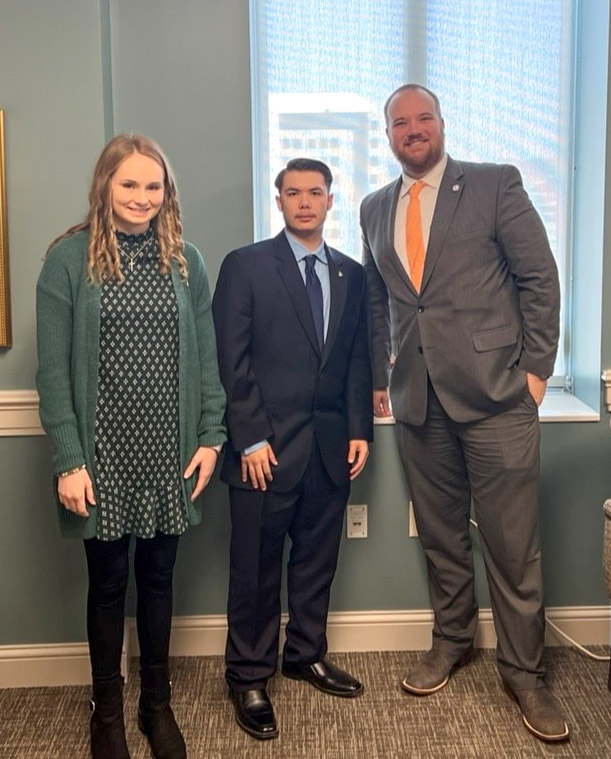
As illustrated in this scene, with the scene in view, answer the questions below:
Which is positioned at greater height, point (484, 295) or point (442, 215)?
point (442, 215)

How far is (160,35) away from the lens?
256 cm

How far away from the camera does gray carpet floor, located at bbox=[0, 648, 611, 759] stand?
7.25 feet

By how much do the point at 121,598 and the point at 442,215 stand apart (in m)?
1.25

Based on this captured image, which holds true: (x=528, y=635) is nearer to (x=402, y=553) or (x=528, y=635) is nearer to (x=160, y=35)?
(x=402, y=553)

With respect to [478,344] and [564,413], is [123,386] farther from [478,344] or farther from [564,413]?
[564,413]

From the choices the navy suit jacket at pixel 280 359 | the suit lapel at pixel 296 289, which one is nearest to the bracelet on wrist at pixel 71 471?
the navy suit jacket at pixel 280 359

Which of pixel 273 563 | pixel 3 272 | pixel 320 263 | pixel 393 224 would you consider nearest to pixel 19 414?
pixel 3 272

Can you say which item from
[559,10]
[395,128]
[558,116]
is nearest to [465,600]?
[395,128]

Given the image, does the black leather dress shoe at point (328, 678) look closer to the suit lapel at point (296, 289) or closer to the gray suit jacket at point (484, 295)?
the gray suit jacket at point (484, 295)

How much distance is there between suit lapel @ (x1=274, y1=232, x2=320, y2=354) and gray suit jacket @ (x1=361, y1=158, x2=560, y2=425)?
283 mm

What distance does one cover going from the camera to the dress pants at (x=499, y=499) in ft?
7.56

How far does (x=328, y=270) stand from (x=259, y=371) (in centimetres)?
33

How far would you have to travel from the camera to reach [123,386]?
6.55ft

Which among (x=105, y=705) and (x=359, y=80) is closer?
(x=105, y=705)
